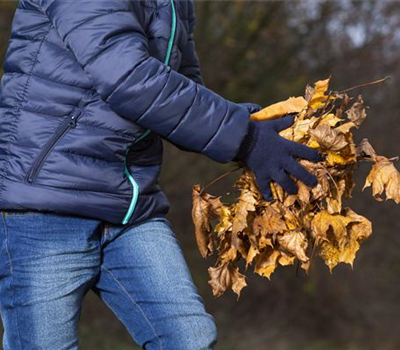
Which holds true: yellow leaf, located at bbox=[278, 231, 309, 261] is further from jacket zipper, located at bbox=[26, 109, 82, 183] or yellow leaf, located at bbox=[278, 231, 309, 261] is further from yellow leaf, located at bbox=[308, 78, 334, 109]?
jacket zipper, located at bbox=[26, 109, 82, 183]

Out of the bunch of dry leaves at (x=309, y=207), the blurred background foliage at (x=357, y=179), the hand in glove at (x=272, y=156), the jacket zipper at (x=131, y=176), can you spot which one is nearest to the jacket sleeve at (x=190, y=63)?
the jacket zipper at (x=131, y=176)

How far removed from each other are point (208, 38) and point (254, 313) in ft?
8.36

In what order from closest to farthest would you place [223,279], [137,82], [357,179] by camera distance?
[137,82] < [223,279] < [357,179]

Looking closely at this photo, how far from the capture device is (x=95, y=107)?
2.96 meters

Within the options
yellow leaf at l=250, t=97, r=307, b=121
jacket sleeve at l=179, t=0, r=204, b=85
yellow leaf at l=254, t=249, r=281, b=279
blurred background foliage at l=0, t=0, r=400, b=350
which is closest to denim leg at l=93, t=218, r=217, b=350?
yellow leaf at l=254, t=249, r=281, b=279

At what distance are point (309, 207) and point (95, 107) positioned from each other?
29.8 inches

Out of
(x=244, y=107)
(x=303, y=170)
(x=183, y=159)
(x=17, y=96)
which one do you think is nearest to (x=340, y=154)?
(x=303, y=170)

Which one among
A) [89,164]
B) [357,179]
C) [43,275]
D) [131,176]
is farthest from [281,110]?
[357,179]

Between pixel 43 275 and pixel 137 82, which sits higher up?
pixel 137 82

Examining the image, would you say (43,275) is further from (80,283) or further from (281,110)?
(281,110)

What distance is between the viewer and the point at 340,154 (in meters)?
3.05

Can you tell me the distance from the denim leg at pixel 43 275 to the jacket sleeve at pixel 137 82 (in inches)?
16.7

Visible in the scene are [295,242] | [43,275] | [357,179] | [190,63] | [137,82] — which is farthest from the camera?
[357,179]

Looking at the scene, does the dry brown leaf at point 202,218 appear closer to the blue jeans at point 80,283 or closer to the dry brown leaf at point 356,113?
the blue jeans at point 80,283
